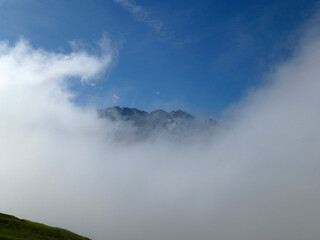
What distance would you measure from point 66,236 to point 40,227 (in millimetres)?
9556

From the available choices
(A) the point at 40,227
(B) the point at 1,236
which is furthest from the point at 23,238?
(A) the point at 40,227

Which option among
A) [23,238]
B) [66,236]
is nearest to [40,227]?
[66,236]

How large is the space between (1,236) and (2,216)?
30.8 meters

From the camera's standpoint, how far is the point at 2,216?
358ft

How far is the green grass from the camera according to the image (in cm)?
9133

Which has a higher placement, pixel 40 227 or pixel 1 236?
pixel 40 227

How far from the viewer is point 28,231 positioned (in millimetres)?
101250

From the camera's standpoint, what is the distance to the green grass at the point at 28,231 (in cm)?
9133

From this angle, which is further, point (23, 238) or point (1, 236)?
point (23, 238)

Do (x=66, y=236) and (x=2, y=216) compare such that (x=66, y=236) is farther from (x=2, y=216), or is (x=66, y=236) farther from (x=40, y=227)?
(x=2, y=216)

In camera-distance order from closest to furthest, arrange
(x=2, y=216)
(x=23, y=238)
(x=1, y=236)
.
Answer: (x=1, y=236) < (x=23, y=238) < (x=2, y=216)

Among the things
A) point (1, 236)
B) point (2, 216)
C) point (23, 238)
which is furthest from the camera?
point (2, 216)

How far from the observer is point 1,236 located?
81.6 metres

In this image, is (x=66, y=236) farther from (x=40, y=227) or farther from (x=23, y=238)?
(x=23, y=238)
